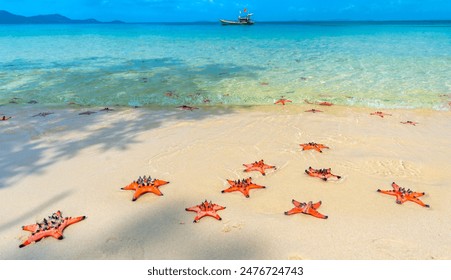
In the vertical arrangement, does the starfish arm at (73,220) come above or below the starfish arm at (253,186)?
above

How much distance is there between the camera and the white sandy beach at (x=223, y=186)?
376 centimetres

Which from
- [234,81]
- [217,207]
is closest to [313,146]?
[217,207]

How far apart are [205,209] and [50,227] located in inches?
79.9

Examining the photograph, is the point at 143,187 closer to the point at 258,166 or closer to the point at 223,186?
the point at 223,186

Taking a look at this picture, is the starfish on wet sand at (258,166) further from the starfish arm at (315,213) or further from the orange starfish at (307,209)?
the starfish arm at (315,213)

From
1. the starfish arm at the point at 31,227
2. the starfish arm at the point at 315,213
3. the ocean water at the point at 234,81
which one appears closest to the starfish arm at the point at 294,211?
the starfish arm at the point at 315,213

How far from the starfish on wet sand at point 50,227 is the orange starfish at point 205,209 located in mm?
1630

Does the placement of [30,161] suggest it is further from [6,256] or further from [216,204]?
[216,204]

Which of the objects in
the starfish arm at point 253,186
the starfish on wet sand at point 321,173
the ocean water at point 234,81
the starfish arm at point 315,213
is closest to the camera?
the starfish arm at point 315,213

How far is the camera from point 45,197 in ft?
16.0

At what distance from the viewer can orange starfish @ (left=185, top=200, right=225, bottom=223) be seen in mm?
4164

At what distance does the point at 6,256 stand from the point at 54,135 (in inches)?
188

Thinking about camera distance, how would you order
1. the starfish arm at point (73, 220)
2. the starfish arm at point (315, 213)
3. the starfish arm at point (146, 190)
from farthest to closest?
the starfish arm at point (146, 190) < the starfish arm at point (315, 213) < the starfish arm at point (73, 220)
